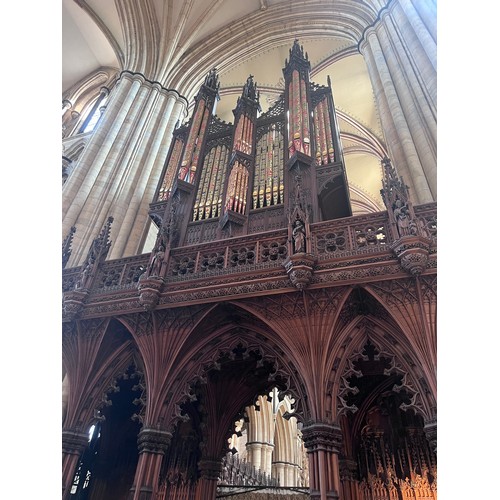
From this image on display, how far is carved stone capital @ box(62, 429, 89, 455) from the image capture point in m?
4.88

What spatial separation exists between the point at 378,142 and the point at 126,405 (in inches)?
538

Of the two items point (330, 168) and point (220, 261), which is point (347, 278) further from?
point (330, 168)

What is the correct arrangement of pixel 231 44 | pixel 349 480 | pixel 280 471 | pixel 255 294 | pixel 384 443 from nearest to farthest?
pixel 255 294 < pixel 349 480 < pixel 384 443 < pixel 280 471 < pixel 231 44

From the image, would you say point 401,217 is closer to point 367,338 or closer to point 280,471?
point 367,338

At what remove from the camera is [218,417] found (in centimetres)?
661

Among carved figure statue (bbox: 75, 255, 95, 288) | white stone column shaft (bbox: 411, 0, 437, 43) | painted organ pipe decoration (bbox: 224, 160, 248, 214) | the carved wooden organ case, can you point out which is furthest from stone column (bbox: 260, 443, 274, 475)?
white stone column shaft (bbox: 411, 0, 437, 43)

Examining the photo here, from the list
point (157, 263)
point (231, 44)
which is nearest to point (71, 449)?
point (157, 263)

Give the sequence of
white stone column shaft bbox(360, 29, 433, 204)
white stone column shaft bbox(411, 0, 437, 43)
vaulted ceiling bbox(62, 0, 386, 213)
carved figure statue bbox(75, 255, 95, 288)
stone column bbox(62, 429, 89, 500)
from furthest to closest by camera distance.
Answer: vaulted ceiling bbox(62, 0, 386, 213), white stone column shaft bbox(411, 0, 437, 43), white stone column shaft bbox(360, 29, 433, 204), carved figure statue bbox(75, 255, 95, 288), stone column bbox(62, 429, 89, 500)

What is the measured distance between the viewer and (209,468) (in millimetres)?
6328

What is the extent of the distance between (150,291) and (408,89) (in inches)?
263

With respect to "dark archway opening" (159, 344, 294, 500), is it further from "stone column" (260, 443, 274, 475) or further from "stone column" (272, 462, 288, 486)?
"stone column" (272, 462, 288, 486)

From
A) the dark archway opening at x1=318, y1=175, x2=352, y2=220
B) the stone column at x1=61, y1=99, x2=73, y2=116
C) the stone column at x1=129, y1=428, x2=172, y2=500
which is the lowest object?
the stone column at x1=129, y1=428, x2=172, y2=500

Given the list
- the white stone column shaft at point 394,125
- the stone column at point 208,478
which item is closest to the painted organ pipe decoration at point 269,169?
the white stone column shaft at point 394,125

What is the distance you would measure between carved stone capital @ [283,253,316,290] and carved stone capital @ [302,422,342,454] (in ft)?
5.03
